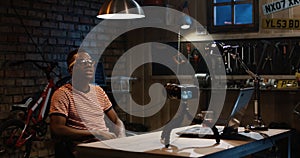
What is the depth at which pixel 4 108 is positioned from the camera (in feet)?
15.6

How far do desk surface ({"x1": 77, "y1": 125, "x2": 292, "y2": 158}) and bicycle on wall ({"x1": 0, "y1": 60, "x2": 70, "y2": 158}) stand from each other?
1.89 m

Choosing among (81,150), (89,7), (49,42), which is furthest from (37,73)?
(81,150)

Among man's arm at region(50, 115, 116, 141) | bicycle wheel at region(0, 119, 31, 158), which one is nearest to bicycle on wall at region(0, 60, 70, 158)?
bicycle wheel at region(0, 119, 31, 158)

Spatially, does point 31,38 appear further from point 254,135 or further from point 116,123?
point 254,135

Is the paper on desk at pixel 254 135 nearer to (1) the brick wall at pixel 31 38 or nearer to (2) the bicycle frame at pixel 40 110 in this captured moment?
(2) the bicycle frame at pixel 40 110

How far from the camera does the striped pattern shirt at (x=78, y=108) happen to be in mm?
3465

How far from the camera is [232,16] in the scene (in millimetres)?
5719

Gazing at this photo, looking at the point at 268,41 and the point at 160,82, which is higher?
the point at 268,41

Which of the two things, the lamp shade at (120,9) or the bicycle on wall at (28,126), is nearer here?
the lamp shade at (120,9)

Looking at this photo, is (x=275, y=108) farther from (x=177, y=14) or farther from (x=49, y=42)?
(x=49, y=42)

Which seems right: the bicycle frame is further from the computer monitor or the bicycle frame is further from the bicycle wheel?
the computer monitor

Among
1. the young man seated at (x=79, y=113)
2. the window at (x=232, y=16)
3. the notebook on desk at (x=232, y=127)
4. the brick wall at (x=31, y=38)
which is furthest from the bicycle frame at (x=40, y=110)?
the window at (x=232, y=16)

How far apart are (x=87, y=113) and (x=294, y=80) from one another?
273cm

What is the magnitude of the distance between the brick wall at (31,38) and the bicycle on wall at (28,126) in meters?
0.19
